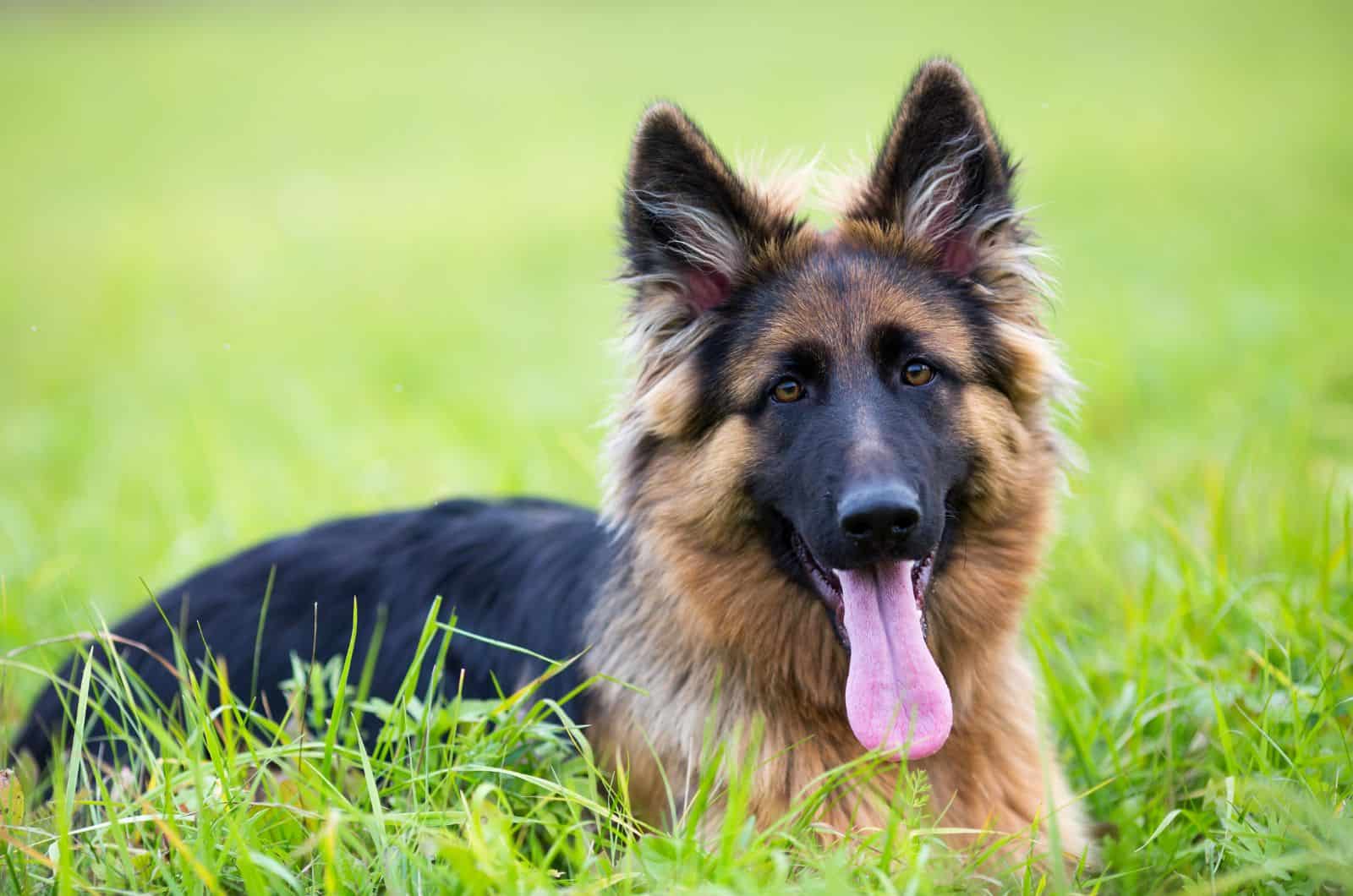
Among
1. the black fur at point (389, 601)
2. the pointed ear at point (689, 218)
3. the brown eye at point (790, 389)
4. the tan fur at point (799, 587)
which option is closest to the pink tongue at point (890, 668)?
the tan fur at point (799, 587)

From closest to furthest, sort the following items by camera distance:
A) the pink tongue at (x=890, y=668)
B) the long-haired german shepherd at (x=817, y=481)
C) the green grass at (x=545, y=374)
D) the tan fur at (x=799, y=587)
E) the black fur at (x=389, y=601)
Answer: the green grass at (x=545, y=374) → the pink tongue at (x=890, y=668) → the long-haired german shepherd at (x=817, y=481) → the tan fur at (x=799, y=587) → the black fur at (x=389, y=601)

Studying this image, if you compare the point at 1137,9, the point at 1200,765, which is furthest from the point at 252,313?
the point at 1137,9

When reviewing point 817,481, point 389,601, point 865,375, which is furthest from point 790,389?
point 389,601

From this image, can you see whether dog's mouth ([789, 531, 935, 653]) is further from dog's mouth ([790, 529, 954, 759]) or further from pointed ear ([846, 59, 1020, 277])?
pointed ear ([846, 59, 1020, 277])

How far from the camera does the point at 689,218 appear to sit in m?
3.72

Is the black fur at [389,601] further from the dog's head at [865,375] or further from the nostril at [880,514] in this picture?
the nostril at [880,514]

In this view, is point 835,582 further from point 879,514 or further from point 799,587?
point 879,514

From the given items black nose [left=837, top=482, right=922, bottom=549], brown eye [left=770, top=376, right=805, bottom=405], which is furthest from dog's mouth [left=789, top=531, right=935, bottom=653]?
brown eye [left=770, top=376, right=805, bottom=405]

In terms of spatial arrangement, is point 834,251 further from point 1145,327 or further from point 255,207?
point 255,207

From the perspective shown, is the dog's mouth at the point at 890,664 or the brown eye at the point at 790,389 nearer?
the dog's mouth at the point at 890,664

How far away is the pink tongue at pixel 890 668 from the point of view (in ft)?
11.0

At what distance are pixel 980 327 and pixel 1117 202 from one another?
12848mm

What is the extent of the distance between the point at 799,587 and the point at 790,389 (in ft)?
2.15

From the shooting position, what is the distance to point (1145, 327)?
9.97 metres
